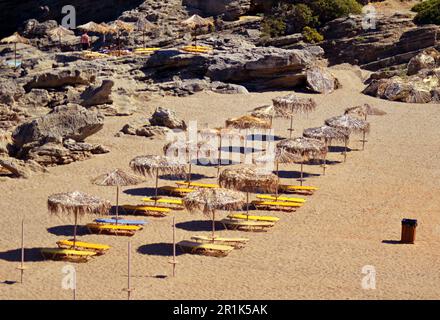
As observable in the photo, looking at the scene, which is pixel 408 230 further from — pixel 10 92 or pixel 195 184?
pixel 10 92

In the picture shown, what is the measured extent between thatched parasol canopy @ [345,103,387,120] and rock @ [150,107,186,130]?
248 inches

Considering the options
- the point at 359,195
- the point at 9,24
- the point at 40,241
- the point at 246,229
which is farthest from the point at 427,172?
the point at 9,24

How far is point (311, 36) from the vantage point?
177 feet

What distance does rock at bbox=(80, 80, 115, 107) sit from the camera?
42.3m

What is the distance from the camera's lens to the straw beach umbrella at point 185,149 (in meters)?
32.7

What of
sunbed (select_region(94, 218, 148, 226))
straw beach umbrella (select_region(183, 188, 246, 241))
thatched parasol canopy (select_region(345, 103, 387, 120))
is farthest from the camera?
thatched parasol canopy (select_region(345, 103, 387, 120))

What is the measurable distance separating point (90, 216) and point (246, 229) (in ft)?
14.1

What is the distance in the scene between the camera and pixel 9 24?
67.1 metres

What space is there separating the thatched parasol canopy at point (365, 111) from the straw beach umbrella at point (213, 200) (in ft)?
48.5

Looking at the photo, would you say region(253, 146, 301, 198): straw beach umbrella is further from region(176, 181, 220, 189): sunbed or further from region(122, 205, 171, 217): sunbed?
Answer: region(122, 205, 171, 217): sunbed

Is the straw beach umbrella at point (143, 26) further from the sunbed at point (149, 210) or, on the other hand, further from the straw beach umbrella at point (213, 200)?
the straw beach umbrella at point (213, 200)

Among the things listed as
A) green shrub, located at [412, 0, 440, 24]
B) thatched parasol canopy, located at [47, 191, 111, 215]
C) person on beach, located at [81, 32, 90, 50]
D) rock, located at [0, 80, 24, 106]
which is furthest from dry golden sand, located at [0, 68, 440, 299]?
person on beach, located at [81, 32, 90, 50]

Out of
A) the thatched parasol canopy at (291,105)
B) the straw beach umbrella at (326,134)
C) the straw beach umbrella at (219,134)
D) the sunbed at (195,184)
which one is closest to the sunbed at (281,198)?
the sunbed at (195,184)

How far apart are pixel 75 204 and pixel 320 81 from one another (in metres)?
23.0
